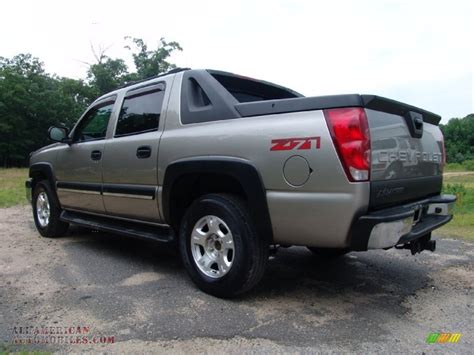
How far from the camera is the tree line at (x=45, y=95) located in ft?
116

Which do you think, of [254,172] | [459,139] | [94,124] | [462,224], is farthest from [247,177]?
[459,139]

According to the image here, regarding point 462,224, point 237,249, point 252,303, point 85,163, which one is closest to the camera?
point 237,249

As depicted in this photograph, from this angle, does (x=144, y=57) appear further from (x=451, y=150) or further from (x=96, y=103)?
(x=451, y=150)

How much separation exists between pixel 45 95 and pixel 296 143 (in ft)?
133

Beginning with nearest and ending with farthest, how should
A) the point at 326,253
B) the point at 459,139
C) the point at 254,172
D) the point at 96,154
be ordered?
the point at 254,172, the point at 326,253, the point at 96,154, the point at 459,139

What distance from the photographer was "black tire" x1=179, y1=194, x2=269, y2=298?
2945 millimetres

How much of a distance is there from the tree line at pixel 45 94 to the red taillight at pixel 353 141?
32290mm

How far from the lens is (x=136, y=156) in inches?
152

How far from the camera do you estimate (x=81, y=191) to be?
471cm

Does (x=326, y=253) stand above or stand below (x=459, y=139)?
below

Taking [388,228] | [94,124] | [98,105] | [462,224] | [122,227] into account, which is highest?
[98,105]

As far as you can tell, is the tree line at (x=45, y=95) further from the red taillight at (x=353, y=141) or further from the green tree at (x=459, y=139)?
the green tree at (x=459, y=139)

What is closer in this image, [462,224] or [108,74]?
[462,224]

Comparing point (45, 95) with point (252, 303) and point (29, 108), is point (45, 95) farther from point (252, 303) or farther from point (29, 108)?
point (252, 303)
